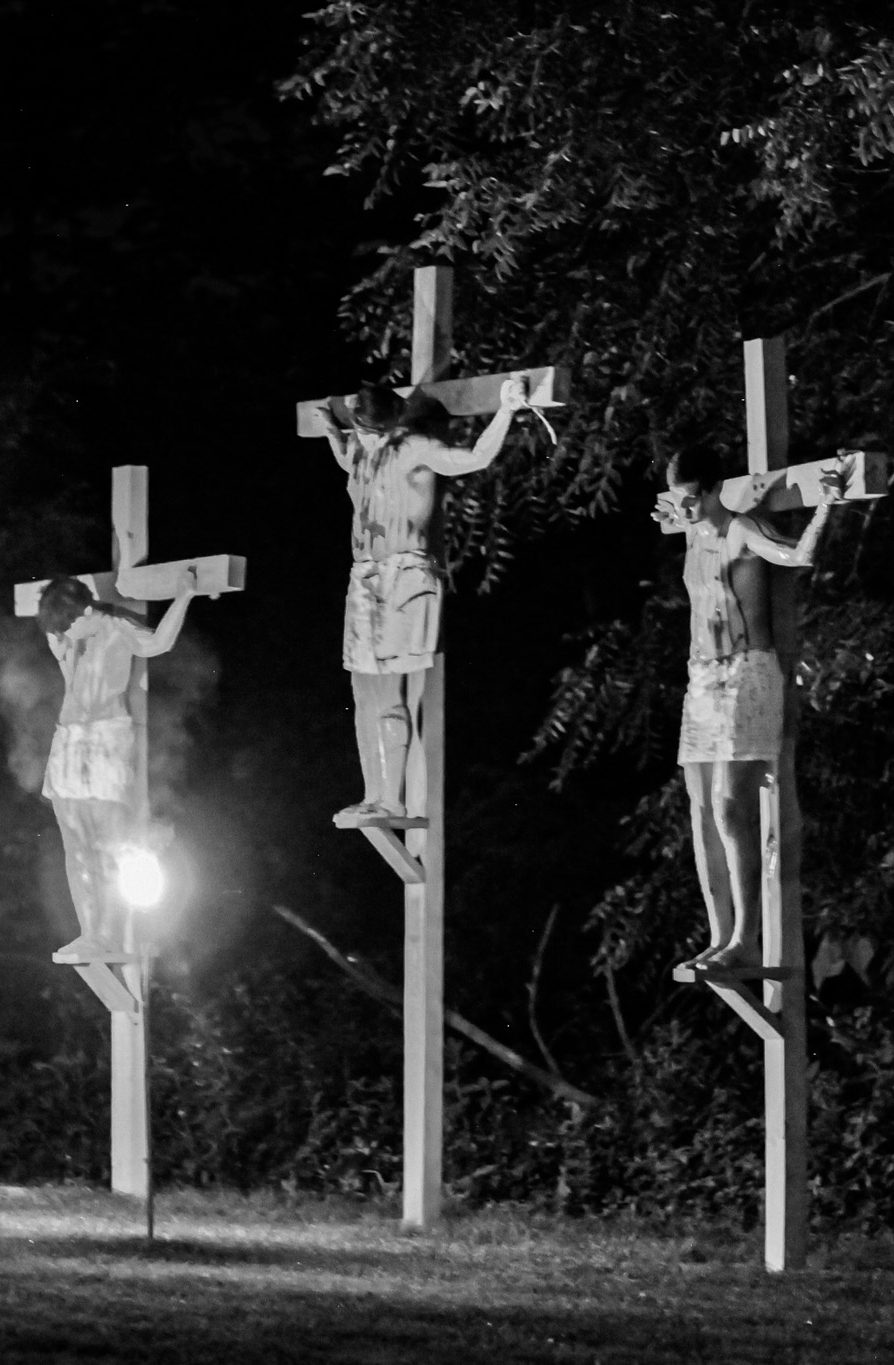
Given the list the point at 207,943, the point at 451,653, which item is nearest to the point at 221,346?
the point at 451,653

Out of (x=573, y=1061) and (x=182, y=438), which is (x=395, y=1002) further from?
(x=182, y=438)

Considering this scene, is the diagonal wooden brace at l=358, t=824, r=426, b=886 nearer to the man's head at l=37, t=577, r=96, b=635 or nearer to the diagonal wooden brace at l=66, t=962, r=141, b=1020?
the diagonal wooden brace at l=66, t=962, r=141, b=1020

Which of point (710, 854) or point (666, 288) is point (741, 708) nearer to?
point (710, 854)

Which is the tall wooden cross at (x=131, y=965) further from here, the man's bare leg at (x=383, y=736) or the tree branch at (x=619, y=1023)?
the tree branch at (x=619, y=1023)

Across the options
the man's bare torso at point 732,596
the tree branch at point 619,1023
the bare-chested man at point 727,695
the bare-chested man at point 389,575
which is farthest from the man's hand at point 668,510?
the tree branch at point 619,1023

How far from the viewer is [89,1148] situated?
15.4 meters

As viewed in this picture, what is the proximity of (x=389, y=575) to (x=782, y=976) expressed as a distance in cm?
226

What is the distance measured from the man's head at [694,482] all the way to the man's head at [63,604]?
308 centimetres

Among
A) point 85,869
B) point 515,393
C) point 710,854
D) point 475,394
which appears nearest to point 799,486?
point 515,393

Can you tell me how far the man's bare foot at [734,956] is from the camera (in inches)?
403

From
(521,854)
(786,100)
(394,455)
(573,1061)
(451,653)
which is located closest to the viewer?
(394,455)

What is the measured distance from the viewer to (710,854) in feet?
34.4

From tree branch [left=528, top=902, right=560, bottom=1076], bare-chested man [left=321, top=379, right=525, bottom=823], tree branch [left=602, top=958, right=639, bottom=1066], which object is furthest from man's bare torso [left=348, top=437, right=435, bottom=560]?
tree branch [left=528, top=902, right=560, bottom=1076]

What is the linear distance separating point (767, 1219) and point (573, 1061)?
18.0 feet
